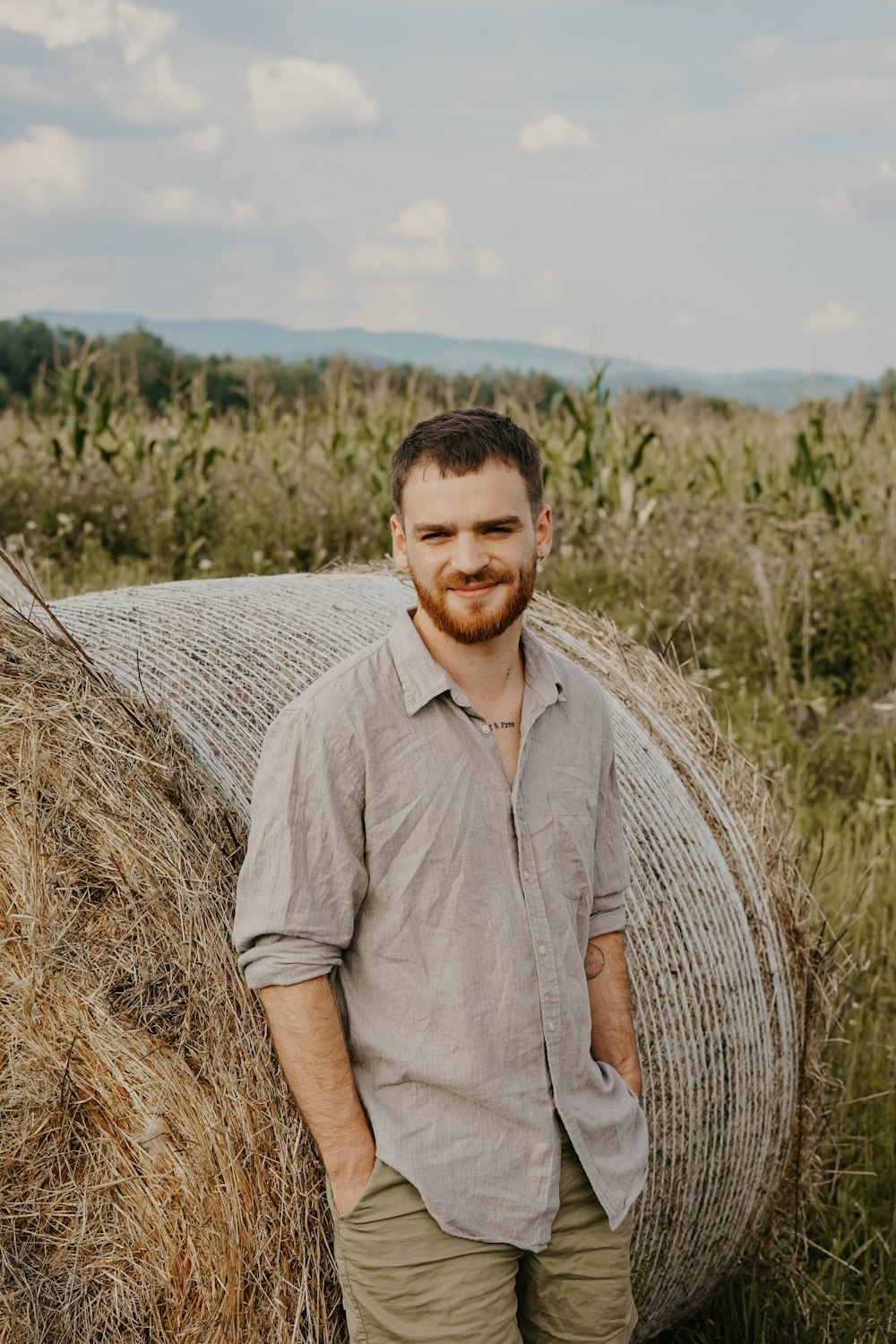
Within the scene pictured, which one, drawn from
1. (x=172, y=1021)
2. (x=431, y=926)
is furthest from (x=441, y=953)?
(x=172, y=1021)

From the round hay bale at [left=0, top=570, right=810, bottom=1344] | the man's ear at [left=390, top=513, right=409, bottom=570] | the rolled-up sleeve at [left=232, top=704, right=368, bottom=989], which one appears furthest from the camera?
the round hay bale at [left=0, top=570, right=810, bottom=1344]

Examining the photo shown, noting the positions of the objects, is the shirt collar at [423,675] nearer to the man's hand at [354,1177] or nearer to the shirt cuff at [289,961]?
the shirt cuff at [289,961]

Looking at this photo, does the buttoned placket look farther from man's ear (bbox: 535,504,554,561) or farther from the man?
man's ear (bbox: 535,504,554,561)

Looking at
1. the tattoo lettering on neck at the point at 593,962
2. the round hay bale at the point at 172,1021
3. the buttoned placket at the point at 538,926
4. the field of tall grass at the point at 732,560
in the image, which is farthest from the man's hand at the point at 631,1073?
the field of tall grass at the point at 732,560

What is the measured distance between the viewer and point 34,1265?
8.95ft

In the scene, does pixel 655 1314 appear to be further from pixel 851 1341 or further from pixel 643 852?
pixel 643 852

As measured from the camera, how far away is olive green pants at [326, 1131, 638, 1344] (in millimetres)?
2201

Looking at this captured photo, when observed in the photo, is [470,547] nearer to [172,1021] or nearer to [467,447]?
[467,447]

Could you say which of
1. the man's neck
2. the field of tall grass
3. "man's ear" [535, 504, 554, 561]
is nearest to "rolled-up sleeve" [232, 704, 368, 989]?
the man's neck

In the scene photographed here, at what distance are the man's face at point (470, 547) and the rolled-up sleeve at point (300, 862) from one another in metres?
0.32

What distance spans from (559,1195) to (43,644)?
1.43 metres

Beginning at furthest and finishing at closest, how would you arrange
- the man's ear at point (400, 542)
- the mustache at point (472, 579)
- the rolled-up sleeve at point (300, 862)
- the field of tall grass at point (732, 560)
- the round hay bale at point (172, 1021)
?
1. the field of tall grass at point (732, 560)
2. the round hay bale at point (172, 1021)
3. the man's ear at point (400, 542)
4. the mustache at point (472, 579)
5. the rolled-up sleeve at point (300, 862)

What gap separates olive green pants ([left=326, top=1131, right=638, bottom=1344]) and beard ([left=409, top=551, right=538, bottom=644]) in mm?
897

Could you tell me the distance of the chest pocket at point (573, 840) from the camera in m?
→ 2.34
